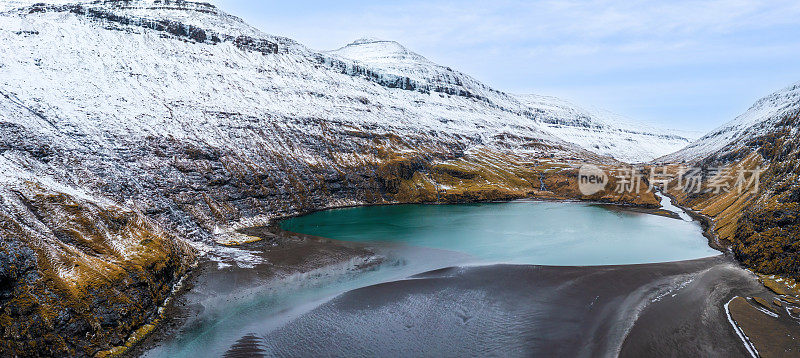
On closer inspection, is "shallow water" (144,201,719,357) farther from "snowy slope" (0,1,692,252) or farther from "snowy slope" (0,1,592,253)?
"snowy slope" (0,1,692,252)

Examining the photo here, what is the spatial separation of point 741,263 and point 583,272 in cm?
2939

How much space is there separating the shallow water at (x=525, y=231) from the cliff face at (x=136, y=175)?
769 inches

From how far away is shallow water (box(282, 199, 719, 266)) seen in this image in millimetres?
74812

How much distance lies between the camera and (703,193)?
5285 inches

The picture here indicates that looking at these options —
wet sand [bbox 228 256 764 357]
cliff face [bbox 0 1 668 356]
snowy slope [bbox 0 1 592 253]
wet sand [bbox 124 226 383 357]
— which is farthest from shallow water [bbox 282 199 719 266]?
cliff face [bbox 0 1 668 356]

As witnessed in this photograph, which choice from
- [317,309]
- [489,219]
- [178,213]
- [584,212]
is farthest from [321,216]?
[584,212]

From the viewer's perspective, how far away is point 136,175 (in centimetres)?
9431

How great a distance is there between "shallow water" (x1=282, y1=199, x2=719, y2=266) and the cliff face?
19.5 m

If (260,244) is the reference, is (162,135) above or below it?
above

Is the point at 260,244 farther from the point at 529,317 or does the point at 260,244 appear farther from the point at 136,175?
the point at 529,317

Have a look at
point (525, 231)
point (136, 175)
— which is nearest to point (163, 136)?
point (136, 175)

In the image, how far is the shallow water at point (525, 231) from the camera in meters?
74.8

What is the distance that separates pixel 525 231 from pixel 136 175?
326 ft

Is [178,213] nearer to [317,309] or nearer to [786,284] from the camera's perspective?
[317,309]
